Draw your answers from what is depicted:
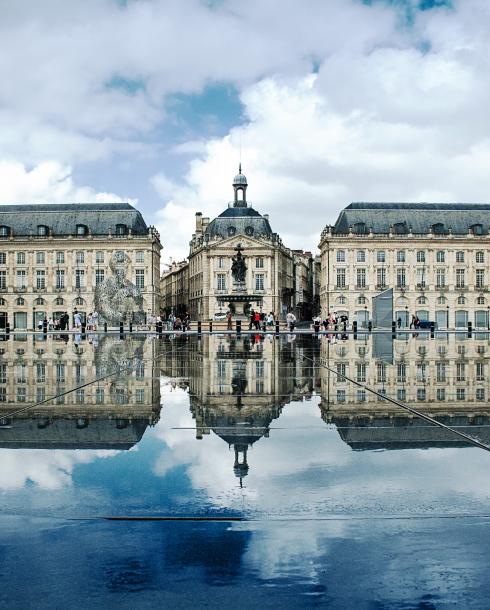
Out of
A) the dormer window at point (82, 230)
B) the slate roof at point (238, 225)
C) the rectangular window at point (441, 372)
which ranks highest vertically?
the slate roof at point (238, 225)

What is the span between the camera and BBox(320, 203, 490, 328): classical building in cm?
8981

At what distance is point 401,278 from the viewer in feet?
297

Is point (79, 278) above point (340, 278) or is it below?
above

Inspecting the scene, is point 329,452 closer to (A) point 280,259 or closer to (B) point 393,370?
(B) point 393,370

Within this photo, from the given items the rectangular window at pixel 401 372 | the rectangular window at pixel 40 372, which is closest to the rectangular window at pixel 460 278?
the rectangular window at pixel 401 372

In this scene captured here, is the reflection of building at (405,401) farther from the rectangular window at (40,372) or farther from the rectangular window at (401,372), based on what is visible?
the rectangular window at (40,372)

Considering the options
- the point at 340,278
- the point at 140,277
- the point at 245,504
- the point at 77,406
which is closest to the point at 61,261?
the point at 140,277

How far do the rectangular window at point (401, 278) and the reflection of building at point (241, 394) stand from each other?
75.1 meters

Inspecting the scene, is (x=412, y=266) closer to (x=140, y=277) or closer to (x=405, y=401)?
(x=140, y=277)

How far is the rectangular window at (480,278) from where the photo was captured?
9100cm

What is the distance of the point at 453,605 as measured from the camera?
2955 millimetres

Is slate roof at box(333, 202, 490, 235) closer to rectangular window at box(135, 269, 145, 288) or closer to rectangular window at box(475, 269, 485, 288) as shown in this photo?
rectangular window at box(475, 269, 485, 288)

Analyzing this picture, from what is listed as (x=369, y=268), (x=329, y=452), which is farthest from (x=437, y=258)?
(x=329, y=452)

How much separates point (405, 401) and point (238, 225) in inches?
3580
